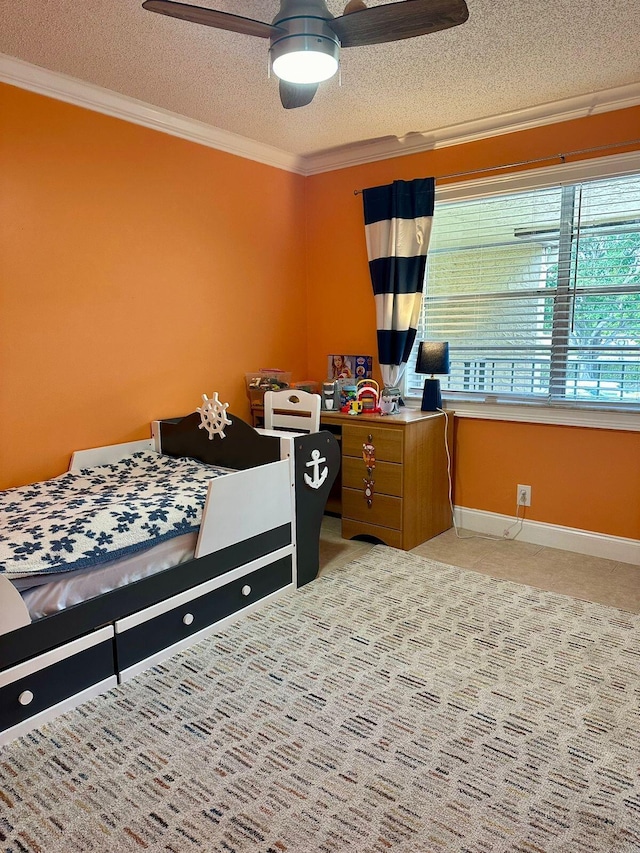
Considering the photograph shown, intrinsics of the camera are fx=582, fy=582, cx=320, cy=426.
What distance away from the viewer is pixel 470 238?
3.46 m

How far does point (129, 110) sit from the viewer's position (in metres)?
2.94

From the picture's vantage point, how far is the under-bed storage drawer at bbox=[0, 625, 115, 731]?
5.58ft

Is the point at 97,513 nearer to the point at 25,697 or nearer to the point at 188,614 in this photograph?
the point at 188,614

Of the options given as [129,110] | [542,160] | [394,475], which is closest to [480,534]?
[394,475]

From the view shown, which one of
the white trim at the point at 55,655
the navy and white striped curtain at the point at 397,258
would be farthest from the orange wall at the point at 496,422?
the white trim at the point at 55,655

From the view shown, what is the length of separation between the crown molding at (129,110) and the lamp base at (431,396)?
178 centimetres

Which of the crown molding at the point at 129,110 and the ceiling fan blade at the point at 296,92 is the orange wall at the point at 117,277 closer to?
the crown molding at the point at 129,110

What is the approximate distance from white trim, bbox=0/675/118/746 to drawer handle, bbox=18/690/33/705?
0.19 feet

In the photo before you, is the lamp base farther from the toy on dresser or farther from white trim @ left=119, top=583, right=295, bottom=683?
white trim @ left=119, top=583, right=295, bottom=683

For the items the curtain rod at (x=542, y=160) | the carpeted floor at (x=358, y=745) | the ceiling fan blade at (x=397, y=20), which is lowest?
the carpeted floor at (x=358, y=745)

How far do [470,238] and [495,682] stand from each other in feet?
8.16

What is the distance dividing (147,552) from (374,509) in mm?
1475

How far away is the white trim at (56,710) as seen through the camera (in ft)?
5.62

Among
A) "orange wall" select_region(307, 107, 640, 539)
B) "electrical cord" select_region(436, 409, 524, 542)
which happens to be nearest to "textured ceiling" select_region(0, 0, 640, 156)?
"orange wall" select_region(307, 107, 640, 539)
